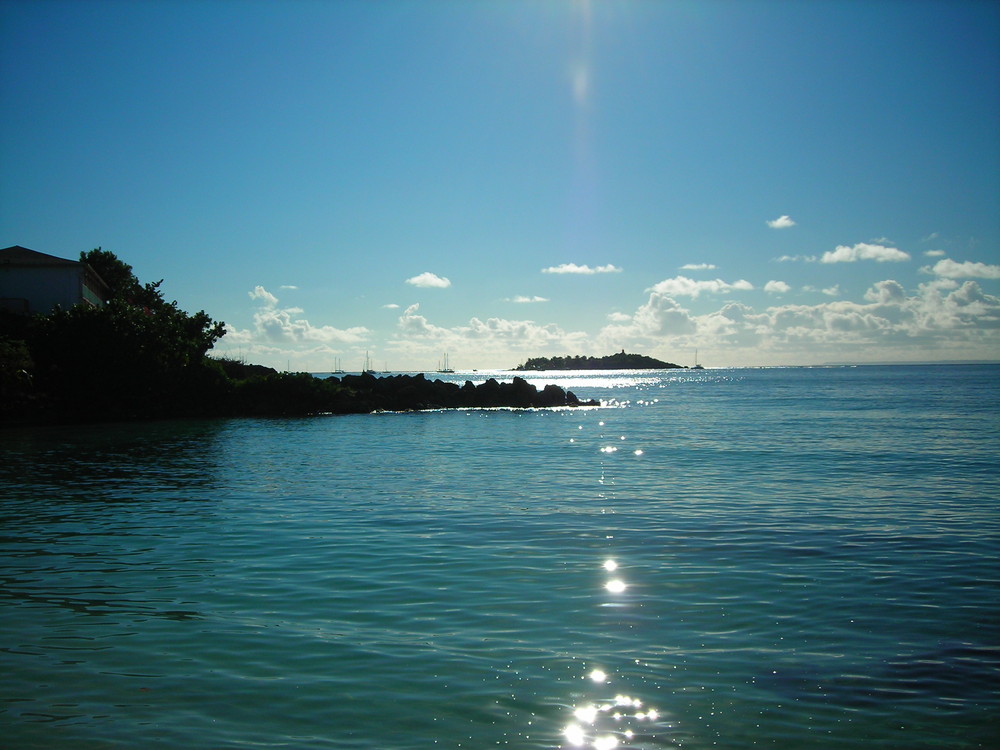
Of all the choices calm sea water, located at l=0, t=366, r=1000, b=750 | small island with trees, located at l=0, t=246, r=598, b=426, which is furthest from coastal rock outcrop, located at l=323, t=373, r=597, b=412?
calm sea water, located at l=0, t=366, r=1000, b=750

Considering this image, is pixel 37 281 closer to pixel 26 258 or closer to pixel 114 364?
pixel 26 258

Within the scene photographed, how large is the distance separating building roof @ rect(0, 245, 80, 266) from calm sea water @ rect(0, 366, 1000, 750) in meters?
34.3

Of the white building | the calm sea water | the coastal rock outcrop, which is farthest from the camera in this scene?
the coastal rock outcrop

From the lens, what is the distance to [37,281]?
1988 inches

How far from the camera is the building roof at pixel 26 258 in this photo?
49.5m

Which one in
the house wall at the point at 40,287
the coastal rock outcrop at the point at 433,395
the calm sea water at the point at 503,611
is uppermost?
the house wall at the point at 40,287

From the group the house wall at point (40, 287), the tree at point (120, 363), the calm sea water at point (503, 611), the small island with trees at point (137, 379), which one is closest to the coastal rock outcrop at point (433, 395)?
the small island with trees at point (137, 379)

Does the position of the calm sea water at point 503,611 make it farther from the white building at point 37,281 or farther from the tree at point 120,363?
the white building at point 37,281

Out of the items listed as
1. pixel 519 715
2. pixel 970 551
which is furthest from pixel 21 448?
pixel 970 551

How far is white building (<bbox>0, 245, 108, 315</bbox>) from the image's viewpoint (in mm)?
49656

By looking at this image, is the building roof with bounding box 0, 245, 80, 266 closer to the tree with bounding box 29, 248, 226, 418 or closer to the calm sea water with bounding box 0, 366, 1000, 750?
the tree with bounding box 29, 248, 226, 418

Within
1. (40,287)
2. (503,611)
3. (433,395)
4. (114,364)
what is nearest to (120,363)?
(114,364)

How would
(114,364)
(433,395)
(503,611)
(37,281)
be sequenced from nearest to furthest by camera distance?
(503,611), (114,364), (37,281), (433,395)

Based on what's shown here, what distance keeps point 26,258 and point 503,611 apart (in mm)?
53722
